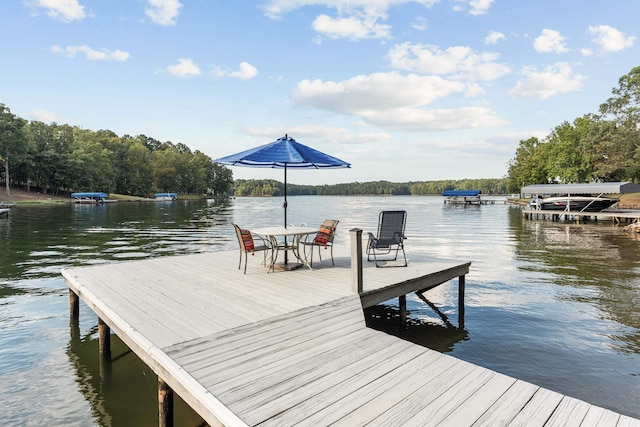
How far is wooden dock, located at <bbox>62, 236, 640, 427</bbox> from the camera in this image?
8.02 feet

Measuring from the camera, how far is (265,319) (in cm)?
403

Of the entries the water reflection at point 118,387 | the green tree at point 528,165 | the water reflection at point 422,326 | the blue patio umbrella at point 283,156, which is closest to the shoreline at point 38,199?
the green tree at point 528,165

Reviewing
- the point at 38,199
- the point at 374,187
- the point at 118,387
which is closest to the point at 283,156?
the point at 118,387

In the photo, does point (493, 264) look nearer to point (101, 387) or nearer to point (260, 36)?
point (101, 387)

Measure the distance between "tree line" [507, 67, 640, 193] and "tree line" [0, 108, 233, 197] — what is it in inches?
3047

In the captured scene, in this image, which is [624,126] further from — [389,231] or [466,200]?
[389,231]

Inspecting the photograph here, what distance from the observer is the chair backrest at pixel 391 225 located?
7195 mm

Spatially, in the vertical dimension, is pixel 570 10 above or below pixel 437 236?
above

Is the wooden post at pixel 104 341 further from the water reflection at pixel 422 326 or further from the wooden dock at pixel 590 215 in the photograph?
the wooden dock at pixel 590 215

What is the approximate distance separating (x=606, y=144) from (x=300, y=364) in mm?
47136

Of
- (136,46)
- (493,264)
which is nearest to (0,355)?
(493,264)

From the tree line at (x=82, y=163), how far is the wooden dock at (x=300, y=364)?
67.3m

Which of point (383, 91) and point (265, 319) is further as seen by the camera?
point (383, 91)

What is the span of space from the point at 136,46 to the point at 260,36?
6590mm
